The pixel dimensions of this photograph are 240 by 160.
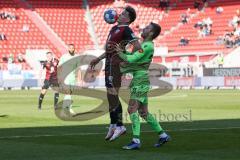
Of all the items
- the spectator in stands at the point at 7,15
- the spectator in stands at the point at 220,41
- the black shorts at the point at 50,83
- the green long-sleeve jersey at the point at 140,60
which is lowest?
the black shorts at the point at 50,83

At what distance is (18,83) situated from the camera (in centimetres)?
5856

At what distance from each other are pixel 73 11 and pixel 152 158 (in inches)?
2666

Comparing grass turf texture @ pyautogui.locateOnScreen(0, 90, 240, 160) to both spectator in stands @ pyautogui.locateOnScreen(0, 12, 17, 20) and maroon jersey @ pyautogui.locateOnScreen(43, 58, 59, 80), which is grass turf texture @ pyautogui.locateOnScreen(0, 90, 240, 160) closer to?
maroon jersey @ pyautogui.locateOnScreen(43, 58, 59, 80)

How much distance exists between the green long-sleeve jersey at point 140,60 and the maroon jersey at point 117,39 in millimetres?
1147

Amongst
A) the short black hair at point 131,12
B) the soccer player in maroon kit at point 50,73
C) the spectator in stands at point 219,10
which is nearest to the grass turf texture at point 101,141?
the short black hair at point 131,12

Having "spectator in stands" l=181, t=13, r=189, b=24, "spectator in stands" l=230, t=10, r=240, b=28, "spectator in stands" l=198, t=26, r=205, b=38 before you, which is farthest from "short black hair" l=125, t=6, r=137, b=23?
"spectator in stands" l=181, t=13, r=189, b=24

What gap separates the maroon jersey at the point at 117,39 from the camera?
13.3 m

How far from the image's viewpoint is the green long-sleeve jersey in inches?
465

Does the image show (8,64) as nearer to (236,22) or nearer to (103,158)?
(236,22)

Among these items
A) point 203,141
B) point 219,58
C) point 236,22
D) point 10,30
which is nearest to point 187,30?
point 236,22

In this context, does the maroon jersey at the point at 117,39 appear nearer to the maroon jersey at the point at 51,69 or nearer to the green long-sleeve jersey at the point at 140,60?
the green long-sleeve jersey at the point at 140,60

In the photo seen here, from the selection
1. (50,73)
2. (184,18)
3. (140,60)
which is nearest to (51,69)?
(50,73)

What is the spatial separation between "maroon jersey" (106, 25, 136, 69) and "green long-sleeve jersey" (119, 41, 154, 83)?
1.15 m

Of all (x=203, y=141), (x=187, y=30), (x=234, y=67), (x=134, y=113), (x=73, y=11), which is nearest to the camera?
(x=134, y=113)
